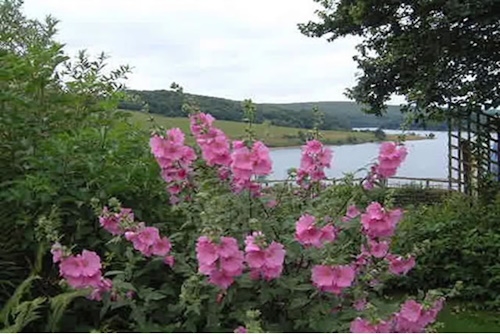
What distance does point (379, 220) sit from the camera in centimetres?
200

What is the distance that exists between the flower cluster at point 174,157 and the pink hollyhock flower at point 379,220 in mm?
609

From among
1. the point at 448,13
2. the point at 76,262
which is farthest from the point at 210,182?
the point at 448,13

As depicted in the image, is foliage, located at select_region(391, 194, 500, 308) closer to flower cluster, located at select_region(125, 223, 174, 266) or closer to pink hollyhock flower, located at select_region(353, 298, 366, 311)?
pink hollyhock flower, located at select_region(353, 298, 366, 311)

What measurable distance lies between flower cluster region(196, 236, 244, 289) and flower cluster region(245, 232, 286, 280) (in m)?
0.03

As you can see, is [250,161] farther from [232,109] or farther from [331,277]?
[232,109]

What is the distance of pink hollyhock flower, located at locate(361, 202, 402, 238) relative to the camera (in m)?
2.00

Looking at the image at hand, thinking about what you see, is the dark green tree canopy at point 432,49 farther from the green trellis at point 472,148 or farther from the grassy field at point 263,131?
the grassy field at point 263,131

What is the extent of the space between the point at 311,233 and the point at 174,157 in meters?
0.52

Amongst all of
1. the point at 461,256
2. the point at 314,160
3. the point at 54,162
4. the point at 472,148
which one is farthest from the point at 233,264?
the point at 472,148

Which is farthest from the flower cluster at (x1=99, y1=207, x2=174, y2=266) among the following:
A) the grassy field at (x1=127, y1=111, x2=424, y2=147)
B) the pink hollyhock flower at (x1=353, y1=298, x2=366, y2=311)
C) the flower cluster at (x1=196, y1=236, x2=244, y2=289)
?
the pink hollyhock flower at (x1=353, y1=298, x2=366, y2=311)

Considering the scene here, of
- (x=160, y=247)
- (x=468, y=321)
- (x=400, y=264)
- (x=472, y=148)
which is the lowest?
(x=468, y=321)

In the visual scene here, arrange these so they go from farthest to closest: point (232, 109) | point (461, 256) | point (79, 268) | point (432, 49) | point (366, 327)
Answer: point (432, 49) → point (461, 256) → point (232, 109) → point (79, 268) → point (366, 327)

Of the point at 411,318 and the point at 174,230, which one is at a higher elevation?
the point at 174,230

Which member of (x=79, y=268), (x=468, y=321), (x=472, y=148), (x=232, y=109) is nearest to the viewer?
(x=79, y=268)
